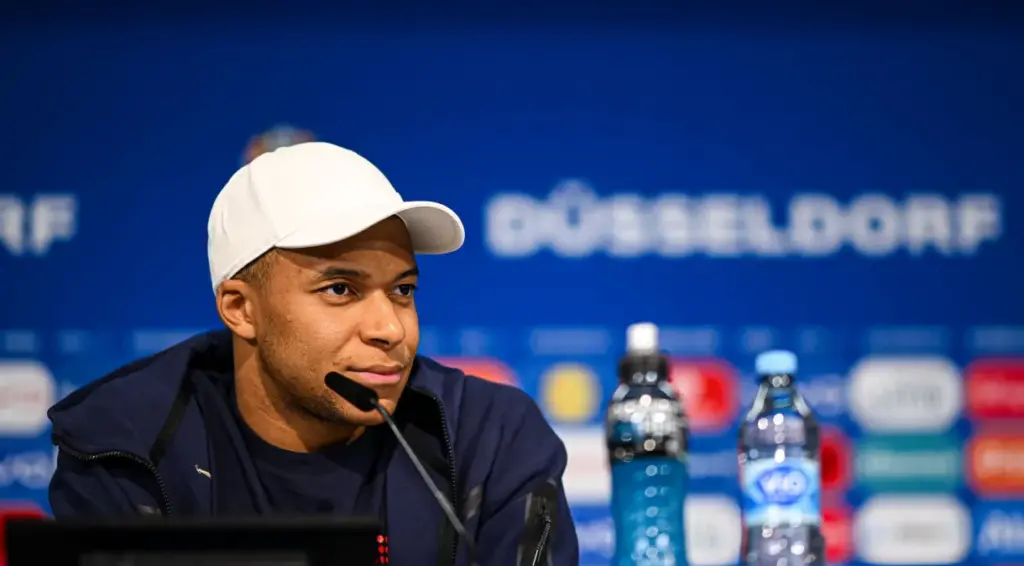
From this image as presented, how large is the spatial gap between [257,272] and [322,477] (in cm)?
34

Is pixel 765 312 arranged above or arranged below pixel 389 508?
above

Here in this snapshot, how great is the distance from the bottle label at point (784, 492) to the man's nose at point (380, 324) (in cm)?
61

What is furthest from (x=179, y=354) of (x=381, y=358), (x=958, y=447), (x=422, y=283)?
(x=958, y=447)

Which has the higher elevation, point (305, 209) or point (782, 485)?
point (305, 209)

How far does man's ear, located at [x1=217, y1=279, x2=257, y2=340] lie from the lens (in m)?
2.03

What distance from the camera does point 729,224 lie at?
10.8 feet

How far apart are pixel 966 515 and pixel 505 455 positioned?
1.73m

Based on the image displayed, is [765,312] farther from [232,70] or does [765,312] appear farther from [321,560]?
[321,560]

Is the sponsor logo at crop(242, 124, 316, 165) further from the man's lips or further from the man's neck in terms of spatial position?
the man's lips

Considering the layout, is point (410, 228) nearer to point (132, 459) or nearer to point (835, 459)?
point (132, 459)

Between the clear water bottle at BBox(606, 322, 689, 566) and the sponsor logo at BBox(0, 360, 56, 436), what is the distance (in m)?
1.90

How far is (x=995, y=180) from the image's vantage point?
334 cm

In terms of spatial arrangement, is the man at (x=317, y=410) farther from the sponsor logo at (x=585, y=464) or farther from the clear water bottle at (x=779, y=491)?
the sponsor logo at (x=585, y=464)

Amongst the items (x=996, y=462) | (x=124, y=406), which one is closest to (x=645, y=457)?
(x=124, y=406)
